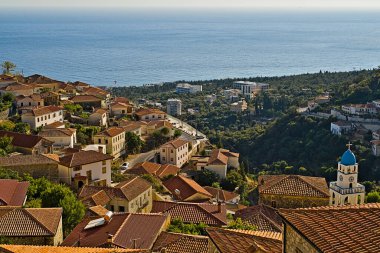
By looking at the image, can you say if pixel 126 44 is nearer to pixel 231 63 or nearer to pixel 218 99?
pixel 231 63

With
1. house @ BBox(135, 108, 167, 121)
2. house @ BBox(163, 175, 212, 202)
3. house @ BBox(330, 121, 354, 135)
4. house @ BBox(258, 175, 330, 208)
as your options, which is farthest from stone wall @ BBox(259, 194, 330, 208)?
house @ BBox(330, 121, 354, 135)

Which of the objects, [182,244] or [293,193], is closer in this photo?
[182,244]

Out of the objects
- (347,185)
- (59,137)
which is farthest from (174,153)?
(347,185)

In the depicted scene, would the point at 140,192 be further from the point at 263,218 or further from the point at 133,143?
the point at 133,143

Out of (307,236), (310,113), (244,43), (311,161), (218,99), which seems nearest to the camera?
(307,236)

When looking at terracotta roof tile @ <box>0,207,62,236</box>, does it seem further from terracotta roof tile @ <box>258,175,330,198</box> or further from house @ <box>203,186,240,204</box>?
house @ <box>203,186,240,204</box>

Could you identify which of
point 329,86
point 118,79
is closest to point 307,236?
point 329,86
